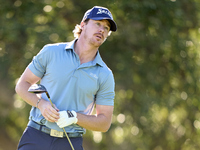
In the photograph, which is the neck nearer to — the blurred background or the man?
the man

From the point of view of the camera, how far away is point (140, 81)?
9938 mm

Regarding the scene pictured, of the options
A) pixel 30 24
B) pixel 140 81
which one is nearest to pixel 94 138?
pixel 140 81

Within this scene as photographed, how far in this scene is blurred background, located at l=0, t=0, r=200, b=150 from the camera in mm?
8820

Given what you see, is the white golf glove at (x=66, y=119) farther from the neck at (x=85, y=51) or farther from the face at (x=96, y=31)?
the face at (x=96, y=31)

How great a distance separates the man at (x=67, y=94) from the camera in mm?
3676

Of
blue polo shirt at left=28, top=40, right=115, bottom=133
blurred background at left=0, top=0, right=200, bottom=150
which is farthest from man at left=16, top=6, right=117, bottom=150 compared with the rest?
blurred background at left=0, top=0, right=200, bottom=150

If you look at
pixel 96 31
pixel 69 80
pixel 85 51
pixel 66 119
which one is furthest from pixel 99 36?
pixel 66 119

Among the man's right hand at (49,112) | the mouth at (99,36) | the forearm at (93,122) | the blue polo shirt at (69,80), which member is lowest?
the forearm at (93,122)

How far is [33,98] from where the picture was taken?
3748mm

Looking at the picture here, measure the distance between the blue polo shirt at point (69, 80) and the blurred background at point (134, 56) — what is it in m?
4.50

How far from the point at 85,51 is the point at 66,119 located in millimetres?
756

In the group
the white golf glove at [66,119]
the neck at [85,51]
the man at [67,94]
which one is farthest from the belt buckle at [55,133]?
the neck at [85,51]

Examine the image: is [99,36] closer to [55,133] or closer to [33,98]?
[33,98]

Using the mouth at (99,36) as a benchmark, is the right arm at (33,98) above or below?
below
